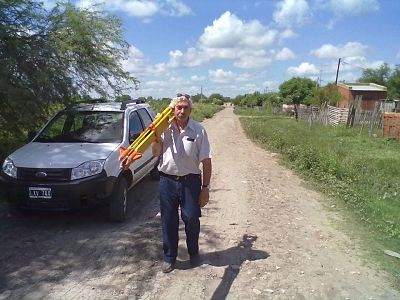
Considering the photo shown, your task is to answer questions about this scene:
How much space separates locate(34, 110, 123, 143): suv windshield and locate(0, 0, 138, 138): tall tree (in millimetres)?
671

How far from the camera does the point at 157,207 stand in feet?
24.0

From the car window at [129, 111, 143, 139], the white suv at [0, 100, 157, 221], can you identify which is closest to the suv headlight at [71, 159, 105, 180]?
the white suv at [0, 100, 157, 221]

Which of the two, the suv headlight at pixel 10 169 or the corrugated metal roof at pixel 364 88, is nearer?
the suv headlight at pixel 10 169

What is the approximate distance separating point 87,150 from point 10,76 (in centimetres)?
229

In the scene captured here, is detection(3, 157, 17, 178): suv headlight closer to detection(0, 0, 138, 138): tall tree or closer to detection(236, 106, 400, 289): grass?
detection(0, 0, 138, 138): tall tree

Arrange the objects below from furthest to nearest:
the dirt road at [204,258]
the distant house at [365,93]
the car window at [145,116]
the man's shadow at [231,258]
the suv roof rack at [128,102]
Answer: the distant house at [365,93] < the car window at [145,116] < the suv roof rack at [128,102] < the man's shadow at [231,258] < the dirt road at [204,258]

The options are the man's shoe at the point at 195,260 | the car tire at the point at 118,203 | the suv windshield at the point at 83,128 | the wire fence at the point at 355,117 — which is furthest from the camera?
the wire fence at the point at 355,117

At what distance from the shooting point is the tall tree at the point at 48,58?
7578 mm

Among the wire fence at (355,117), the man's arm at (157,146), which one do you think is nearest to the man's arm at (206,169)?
the man's arm at (157,146)

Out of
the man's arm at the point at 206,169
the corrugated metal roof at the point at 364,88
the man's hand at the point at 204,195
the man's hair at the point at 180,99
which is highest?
the corrugated metal roof at the point at 364,88

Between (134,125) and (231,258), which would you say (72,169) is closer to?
(134,125)

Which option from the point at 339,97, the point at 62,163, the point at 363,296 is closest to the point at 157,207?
the point at 62,163

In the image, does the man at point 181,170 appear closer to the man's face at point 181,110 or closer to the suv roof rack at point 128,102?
the man's face at point 181,110

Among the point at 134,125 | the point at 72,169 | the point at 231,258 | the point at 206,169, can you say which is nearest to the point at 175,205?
the point at 206,169
